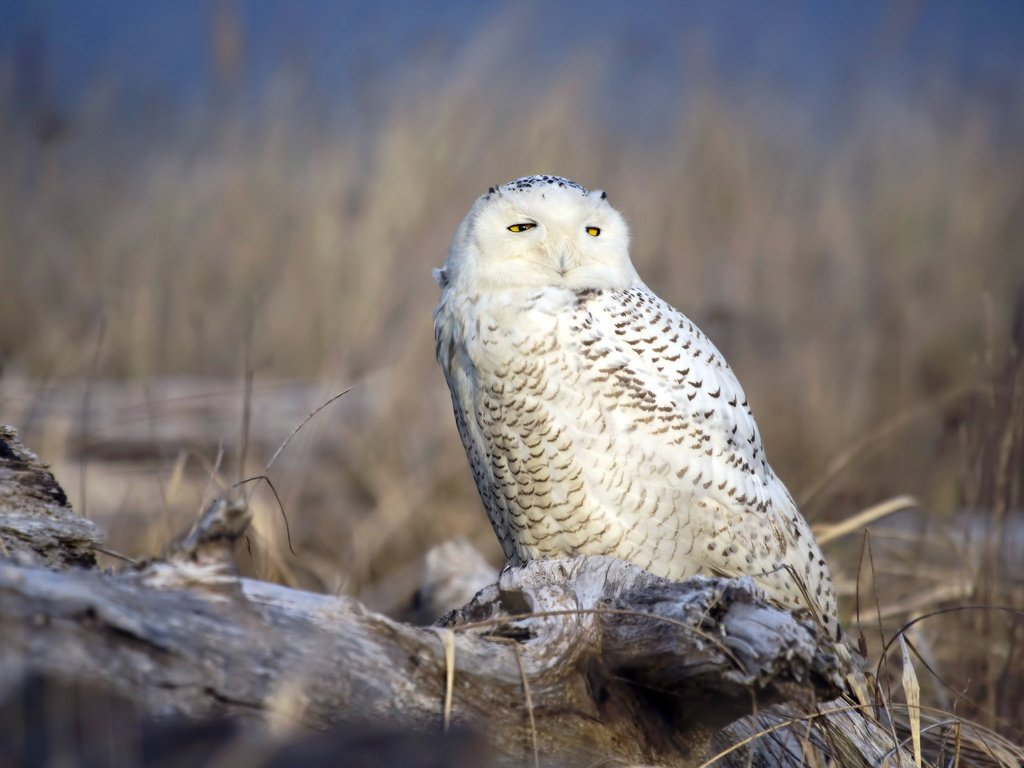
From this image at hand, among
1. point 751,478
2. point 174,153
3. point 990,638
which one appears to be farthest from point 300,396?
point 990,638

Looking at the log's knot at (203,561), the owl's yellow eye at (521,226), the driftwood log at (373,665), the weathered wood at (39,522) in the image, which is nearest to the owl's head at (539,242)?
the owl's yellow eye at (521,226)

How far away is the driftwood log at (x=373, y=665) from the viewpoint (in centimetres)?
106

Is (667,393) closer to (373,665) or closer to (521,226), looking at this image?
(521,226)

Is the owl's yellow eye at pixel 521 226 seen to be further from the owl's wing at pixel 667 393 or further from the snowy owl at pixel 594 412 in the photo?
the owl's wing at pixel 667 393

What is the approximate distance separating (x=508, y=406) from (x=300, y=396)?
8.59ft

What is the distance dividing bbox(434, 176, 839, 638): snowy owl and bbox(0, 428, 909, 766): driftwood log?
19.6 inches

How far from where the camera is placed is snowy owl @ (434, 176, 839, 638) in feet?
7.34

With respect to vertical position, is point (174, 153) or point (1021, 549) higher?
point (174, 153)

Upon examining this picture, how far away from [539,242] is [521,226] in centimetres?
7

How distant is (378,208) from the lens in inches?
197

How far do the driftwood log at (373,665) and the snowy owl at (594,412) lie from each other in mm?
497

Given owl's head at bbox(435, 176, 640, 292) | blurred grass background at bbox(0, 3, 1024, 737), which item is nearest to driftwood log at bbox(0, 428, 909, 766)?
owl's head at bbox(435, 176, 640, 292)

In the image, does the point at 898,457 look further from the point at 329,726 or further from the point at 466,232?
the point at 329,726

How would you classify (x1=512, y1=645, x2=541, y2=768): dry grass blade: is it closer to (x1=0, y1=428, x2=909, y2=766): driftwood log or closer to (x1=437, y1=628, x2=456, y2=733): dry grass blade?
(x1=0, y1=428, x2=909, y2=766): driftwood log
